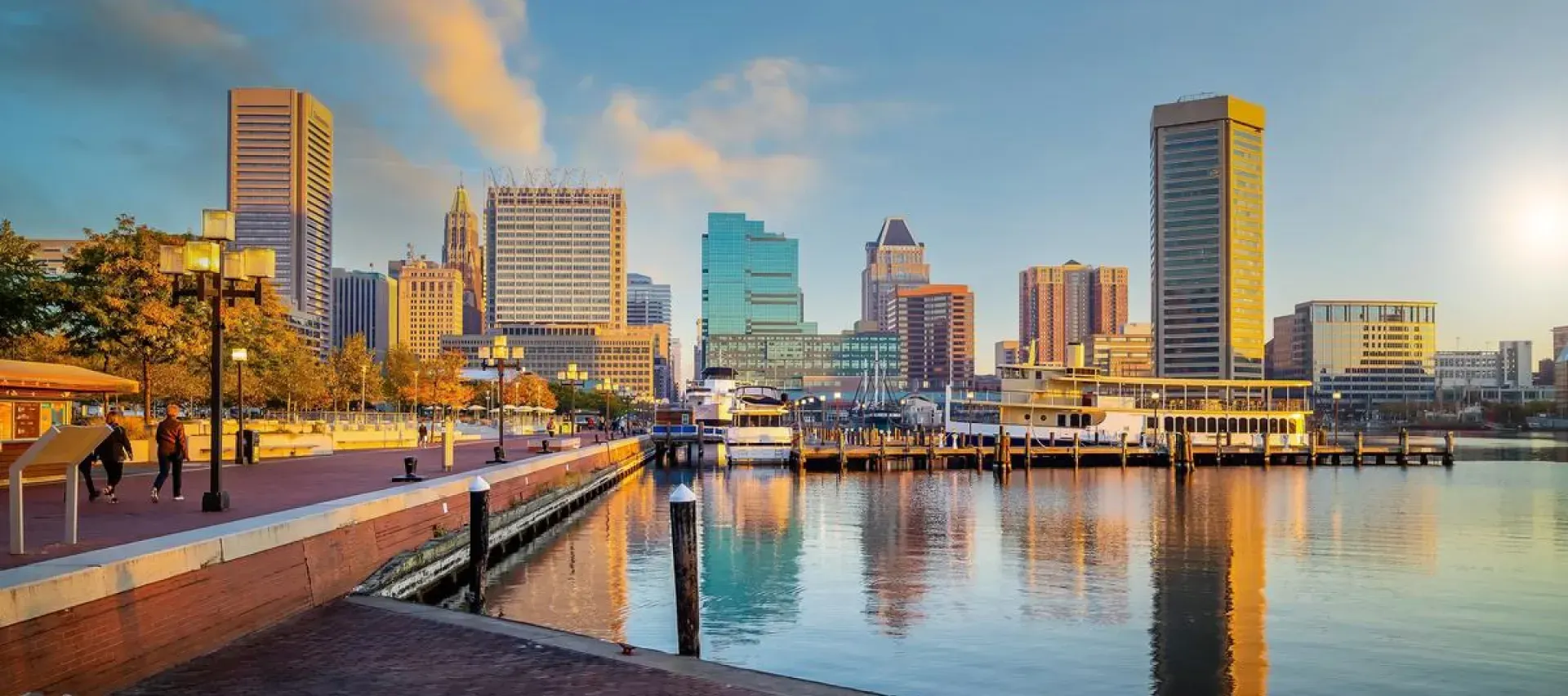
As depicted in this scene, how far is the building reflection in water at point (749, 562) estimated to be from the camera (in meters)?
23.0

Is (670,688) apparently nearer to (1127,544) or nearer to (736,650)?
(736,650)

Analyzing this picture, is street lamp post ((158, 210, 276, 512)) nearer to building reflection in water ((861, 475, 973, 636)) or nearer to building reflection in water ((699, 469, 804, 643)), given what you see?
building reflection in water ((699, 469, 804, 643))

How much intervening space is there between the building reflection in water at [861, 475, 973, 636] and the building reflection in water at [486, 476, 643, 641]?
567 centimetres

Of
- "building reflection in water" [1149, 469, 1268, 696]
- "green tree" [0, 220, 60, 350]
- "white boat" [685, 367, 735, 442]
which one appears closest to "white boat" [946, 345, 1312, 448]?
"white boat" [685, 367, 735, 442]

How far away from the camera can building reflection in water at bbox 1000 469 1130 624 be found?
968 inches

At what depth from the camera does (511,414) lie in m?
119

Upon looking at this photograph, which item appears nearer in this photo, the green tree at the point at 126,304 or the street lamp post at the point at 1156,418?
the green tree at the point at 126,304

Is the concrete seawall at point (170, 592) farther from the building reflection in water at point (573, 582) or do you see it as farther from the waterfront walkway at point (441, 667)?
the building reflection in water at point (573, 582)

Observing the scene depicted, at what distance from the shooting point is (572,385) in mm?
119812

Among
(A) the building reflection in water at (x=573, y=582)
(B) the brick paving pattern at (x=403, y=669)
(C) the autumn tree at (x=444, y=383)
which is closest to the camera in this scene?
(B) the brick paving pattern at (x=403, y=669)

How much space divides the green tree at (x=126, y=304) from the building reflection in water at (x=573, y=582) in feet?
55.7

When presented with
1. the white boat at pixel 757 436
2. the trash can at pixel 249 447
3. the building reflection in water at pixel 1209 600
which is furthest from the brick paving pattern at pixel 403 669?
the white boat at pixel 757 436

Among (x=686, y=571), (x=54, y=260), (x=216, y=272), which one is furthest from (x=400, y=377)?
(x=686, y=571)

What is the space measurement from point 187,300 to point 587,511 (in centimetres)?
1775
